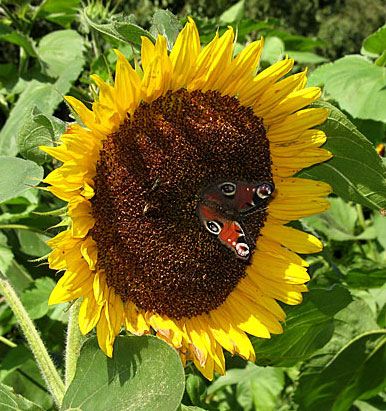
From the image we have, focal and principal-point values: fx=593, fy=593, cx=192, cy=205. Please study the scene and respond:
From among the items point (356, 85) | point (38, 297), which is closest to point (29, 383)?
point (38, 297)

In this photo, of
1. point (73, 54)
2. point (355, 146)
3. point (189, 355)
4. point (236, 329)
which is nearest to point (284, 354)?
point (236, 329)

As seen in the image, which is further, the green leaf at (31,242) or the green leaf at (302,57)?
the green leaf at (302,57)

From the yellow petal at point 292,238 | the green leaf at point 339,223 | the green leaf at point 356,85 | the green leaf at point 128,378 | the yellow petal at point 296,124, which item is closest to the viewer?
the green leaf at point 128,378

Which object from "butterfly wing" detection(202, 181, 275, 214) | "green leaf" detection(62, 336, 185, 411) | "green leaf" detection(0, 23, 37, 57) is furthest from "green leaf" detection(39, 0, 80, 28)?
"green leaf" detection(62, 336, 185, 411)

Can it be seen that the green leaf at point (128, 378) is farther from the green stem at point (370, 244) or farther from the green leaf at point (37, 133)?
the green stem at point (370, 244)

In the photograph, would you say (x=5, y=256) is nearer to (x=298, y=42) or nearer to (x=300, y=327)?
(x=300, y=327)

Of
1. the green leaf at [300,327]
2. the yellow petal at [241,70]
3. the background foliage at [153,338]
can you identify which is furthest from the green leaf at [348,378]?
the yellow petal at [241,70]

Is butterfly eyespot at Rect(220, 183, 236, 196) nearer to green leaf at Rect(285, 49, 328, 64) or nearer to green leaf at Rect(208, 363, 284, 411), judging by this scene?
green leaf at Rect(208, 363, 284, 411)
